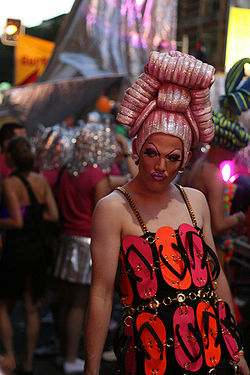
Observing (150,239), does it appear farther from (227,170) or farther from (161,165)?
(227,170)

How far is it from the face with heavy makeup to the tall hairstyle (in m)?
2.38

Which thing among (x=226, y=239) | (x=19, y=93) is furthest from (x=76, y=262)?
(x=19, y=93)

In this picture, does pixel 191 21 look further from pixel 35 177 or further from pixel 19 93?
pixel 35 177

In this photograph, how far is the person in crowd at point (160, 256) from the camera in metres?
2.10

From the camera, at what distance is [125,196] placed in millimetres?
2279

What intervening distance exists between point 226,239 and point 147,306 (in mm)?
1994

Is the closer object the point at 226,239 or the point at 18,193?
the point at 226,239

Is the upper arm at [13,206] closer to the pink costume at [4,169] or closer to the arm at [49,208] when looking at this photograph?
the arm at [49,208]

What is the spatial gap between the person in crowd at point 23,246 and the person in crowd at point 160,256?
91.2 inches

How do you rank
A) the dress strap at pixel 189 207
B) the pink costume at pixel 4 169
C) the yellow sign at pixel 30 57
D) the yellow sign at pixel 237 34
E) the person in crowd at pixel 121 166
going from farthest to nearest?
the yellow sign at pixel 30 57 → the yellow sign at pixel 237 34 → the pink costume at pixel 4 169 → the person in crowd at pixel 121 166 → the dress strap at pixel 189 207

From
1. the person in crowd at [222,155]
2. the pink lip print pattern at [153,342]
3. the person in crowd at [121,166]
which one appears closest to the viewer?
the pink lip print pattern at [153,342]

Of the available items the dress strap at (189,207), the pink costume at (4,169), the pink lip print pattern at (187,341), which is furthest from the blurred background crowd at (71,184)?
the dress strap at (189,207)

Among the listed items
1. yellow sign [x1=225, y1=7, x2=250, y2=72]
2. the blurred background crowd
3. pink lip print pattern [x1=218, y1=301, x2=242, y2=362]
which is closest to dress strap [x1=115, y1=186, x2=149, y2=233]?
pink lip print pattern [x1=218, y1=301, x2=242, y2=362]

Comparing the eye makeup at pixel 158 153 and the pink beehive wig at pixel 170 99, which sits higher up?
the pink beehive wig at pixel 170 99
